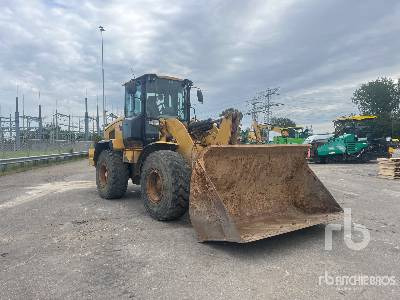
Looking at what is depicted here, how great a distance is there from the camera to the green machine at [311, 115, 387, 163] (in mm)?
20031

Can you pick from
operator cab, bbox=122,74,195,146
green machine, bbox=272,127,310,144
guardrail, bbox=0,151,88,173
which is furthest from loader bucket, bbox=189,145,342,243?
green machine, bbox=272,127,310,144

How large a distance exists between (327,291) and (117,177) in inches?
232

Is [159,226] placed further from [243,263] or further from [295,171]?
[295,171]

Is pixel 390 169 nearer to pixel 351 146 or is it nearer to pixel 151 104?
pixel 351 146

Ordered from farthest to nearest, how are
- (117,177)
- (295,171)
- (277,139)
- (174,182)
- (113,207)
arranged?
(277,139), (117,177), (113,207), (295,171), (174,182)

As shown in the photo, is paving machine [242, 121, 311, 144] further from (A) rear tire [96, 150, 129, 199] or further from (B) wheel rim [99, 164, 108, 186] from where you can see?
(A) rear tire [96, 150, 129, 199]

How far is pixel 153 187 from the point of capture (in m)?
6.48

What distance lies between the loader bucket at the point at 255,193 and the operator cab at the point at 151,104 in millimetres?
2350

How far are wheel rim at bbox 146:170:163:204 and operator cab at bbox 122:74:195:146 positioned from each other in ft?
4.22

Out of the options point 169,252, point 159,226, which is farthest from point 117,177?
point 169,252

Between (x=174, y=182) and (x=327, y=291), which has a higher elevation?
(x=174, y=182)

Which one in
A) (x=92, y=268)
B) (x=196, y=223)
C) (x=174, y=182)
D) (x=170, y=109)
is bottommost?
(x=92, y=268)

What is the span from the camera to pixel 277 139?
92.6ft

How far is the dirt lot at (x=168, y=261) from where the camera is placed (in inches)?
143
